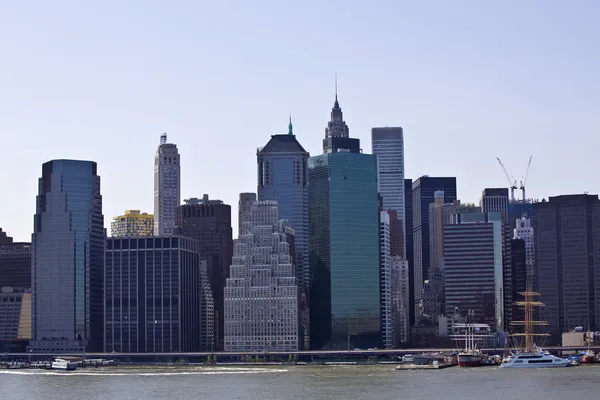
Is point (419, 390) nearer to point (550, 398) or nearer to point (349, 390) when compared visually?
point (349, 390)

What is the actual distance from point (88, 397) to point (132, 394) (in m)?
8.19

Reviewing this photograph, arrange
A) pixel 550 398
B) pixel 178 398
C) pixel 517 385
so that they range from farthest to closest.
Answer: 1. pixel 517 385
2. pixel 178 398
3. pixel 550 398

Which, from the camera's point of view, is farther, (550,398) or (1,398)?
(1,398)

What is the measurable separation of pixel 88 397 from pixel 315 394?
3129 cm

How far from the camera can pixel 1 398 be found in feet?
635

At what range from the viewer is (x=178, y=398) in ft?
609

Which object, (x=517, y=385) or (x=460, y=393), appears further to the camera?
(x=517, y=385)

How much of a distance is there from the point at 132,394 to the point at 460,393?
46.6 m

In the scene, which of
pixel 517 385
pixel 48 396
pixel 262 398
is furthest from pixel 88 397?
pixel 517 385

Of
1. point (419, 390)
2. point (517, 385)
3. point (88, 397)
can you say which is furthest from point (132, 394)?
point (517, 385)

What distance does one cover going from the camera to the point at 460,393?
184375 millimetres

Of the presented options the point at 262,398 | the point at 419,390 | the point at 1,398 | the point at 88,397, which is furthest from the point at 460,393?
the point at 1,398

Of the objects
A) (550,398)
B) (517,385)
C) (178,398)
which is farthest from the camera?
(517,385)

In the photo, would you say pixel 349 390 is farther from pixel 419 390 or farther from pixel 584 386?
pixel 584 386
